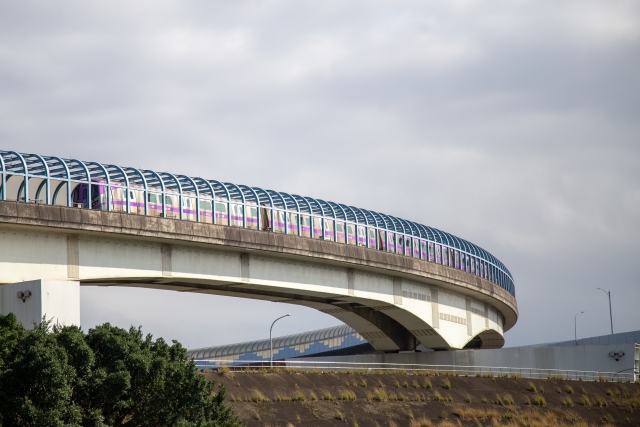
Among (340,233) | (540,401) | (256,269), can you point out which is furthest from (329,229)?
(540,401)

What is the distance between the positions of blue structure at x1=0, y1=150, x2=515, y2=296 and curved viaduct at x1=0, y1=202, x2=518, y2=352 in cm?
89

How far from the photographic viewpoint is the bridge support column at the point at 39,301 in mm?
37781

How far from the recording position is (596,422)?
1828 inches

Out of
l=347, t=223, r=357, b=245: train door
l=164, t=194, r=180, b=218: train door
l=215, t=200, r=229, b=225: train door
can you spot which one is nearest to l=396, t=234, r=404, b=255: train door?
l=347, t=223, r=357, b=245: train door

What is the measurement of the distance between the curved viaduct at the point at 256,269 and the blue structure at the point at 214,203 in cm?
89

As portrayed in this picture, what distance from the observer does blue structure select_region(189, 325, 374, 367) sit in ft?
329

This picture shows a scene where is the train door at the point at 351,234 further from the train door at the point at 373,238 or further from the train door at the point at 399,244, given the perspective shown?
the train door at the point at 399,244

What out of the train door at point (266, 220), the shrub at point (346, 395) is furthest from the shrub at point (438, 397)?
the train door at point (266, 220)

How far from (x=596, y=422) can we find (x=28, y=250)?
29.2 meters

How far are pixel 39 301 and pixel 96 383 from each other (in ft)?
33.3

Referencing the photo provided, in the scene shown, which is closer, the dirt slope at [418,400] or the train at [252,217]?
the dirt slope at [418,400]

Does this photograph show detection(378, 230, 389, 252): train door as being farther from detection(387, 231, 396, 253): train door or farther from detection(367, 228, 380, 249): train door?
detection(367, 228, 380, 249): train door

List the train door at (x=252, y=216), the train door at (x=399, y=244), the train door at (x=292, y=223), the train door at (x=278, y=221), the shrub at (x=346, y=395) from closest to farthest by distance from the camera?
the shrub at (x=346, y=395) → the train door at (x=252, y=216) → the train door at (x=278, y=221) → the train door at (x=292, y=223) → the train door at (x=399, y=244)

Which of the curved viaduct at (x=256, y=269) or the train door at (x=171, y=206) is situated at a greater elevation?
the train door at (x=171, y=206)
